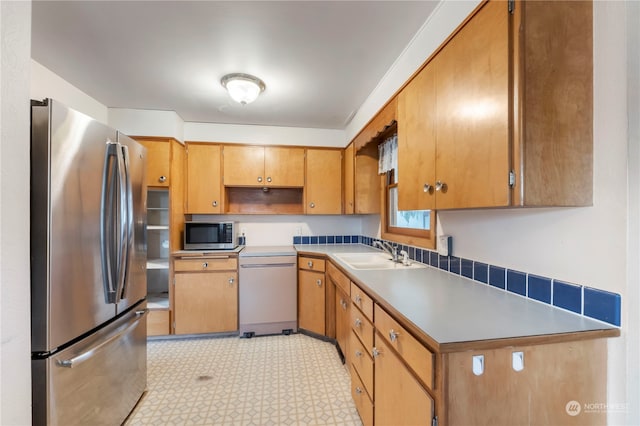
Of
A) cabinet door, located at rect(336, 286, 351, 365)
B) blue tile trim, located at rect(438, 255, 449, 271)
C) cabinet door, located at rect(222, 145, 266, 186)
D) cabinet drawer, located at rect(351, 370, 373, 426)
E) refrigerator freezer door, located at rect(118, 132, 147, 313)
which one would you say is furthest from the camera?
cabinet door, located at rect(222, 145, 266, 186)

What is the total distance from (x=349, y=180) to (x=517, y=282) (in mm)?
2072

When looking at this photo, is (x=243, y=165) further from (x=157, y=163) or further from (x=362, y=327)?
(x=362, y=327)

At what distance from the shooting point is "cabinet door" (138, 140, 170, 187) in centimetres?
272

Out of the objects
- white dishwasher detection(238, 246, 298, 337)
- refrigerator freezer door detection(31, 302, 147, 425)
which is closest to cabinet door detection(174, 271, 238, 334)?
white dishwasher detection(238, 246, 298, 337)

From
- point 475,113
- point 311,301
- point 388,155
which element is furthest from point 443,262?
point 311,301

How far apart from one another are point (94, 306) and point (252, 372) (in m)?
1.30

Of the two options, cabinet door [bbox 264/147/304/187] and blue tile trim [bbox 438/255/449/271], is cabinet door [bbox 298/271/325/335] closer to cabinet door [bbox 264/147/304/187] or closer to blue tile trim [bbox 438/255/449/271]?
cabinet door [bbox 264/147/304/187]

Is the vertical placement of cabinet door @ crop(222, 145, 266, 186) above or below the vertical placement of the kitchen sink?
above

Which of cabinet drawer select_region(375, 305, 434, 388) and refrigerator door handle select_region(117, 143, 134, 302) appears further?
refrigerator door handle select_region(117, 143, 134, 302)

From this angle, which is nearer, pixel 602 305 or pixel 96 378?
pixel 602 305

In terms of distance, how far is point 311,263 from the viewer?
2.78 m

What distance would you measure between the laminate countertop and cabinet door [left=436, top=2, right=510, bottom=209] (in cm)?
40

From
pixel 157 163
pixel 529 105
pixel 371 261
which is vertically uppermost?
pixel 157 163

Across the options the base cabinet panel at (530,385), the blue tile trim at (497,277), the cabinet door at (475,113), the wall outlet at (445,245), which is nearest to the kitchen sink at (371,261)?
the wall outlet at (445,245)
